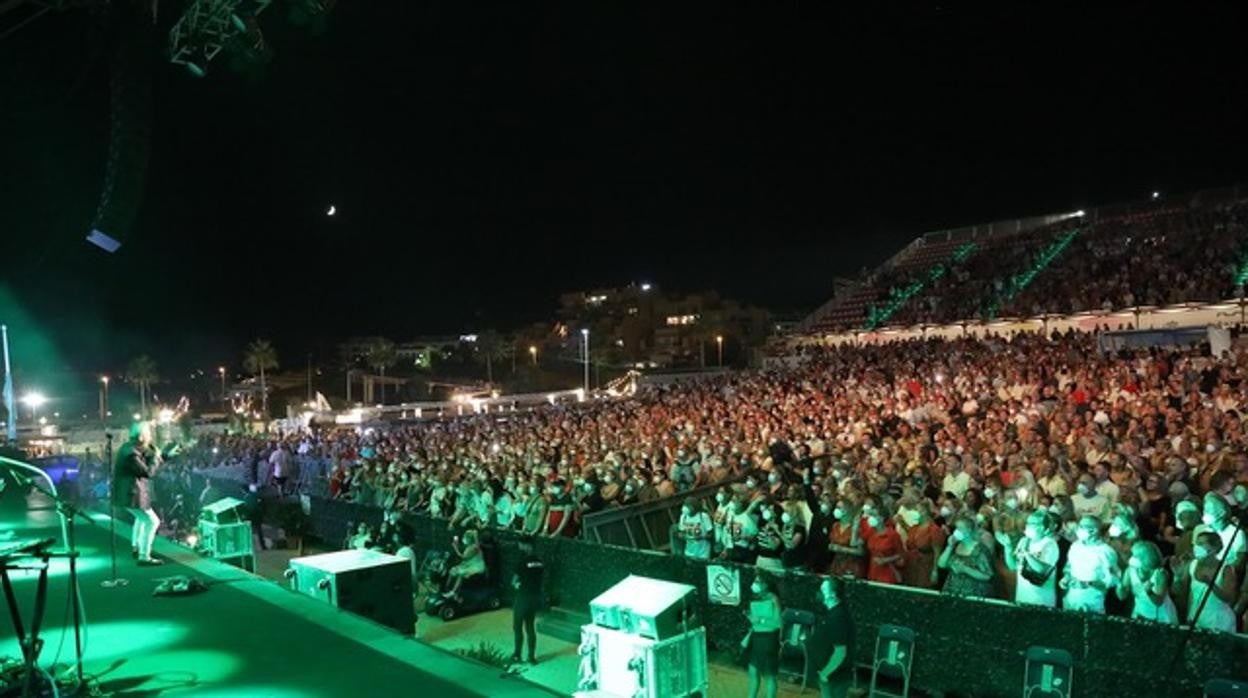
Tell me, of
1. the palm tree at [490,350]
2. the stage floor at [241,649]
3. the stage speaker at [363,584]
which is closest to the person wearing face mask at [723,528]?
the stage speaker at [363,584]

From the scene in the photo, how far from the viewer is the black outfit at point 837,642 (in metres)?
6.43

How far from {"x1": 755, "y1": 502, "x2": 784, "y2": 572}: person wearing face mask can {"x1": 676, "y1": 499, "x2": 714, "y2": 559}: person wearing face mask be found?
85 centimetres

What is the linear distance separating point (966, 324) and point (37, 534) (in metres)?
20.9

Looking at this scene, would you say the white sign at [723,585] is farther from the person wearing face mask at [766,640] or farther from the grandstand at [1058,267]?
the grandstand at [1058,267]

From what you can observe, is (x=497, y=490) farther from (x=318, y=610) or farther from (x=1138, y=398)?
(x=1138, y=398)

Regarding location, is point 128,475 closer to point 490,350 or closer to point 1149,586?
point 1149,586

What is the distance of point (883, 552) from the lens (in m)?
7.70

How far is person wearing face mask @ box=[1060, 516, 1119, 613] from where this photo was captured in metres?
6.21

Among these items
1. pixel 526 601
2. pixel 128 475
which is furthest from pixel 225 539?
pixel 526 601

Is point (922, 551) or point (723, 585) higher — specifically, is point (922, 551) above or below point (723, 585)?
above

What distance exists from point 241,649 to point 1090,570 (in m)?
5.59

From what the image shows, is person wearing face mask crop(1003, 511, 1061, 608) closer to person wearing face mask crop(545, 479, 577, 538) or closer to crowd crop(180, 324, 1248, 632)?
crowd crop(180, 324, 1248, 632)

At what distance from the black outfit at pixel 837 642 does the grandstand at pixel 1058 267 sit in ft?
53.3

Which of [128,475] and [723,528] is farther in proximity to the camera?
[723,528]
